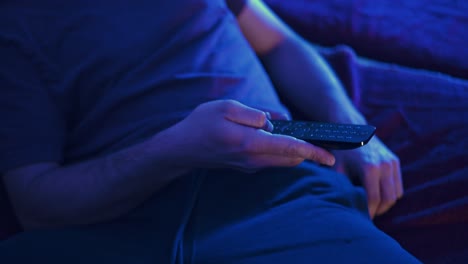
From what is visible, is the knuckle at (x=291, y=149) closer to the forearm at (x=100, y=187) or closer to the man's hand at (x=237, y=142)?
the man's hand at (x=237, y=142)

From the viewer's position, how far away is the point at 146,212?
73cm

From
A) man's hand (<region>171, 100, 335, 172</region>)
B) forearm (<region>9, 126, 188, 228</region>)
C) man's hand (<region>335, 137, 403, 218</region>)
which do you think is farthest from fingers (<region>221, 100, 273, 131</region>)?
man's hand (<region>335, 137, 403, 218</region>)

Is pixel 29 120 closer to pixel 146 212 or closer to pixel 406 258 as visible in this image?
pixel 146 212

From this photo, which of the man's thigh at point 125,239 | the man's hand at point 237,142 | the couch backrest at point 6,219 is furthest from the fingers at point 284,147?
the couch backrest at point 6,219

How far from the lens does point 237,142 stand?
0.65 meters

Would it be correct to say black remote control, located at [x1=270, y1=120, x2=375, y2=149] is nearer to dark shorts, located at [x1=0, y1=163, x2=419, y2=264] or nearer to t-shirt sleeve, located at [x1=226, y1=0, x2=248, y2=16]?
dark shorts, located at [x1=0, y1=163, x2=419, y2=264]

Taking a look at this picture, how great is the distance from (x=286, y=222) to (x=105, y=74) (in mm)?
430

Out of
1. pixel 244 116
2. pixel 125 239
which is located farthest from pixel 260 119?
pixel 125 239

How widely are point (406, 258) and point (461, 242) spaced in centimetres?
17

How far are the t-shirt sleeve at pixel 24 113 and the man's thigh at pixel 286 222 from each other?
27 centimetres

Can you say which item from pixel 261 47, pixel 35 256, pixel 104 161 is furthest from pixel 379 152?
pixel 35 256

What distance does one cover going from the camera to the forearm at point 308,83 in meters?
0.93

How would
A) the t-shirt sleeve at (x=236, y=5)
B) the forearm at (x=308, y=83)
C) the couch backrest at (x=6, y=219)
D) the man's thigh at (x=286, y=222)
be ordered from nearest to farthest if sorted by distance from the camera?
1. the man's thigh at (x=286, y=222)
2. the couch backrest at (x=6, y=219)
3. the forearm at (x=308, y=83)
4. the t-shirt sleeve at (x=236, y=5)

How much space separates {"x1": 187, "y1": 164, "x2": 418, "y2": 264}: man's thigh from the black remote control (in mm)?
83
